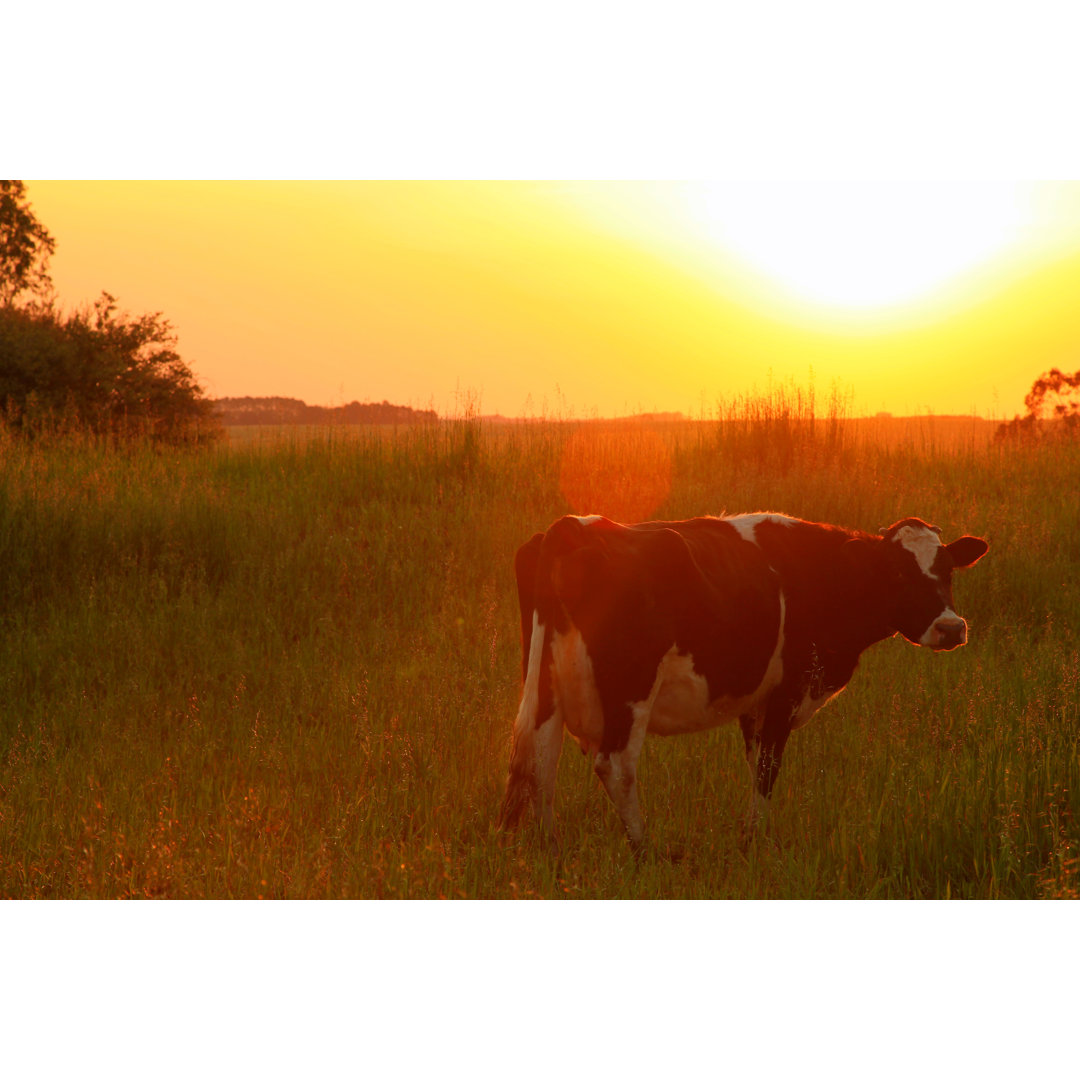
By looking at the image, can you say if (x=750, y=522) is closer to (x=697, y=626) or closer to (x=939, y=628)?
(x=697, y=626)

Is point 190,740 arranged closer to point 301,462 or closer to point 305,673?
point 305,673

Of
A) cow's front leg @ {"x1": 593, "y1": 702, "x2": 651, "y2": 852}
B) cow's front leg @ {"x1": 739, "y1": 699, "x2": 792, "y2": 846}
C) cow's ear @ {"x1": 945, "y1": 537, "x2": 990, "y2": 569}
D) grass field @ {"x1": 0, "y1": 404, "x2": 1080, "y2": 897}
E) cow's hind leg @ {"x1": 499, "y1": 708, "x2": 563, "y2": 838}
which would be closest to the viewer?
cow's front leg @ {"x1": 593, "y1": 702, "x2": 651, "y2": 852}

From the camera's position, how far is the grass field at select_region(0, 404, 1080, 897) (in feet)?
15.3

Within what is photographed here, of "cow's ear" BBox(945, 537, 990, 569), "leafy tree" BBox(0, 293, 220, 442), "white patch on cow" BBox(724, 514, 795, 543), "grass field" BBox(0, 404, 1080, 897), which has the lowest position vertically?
"grass field" BBox(0, 404, 1080, 897)

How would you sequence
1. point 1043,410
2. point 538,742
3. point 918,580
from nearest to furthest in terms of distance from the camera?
point 538,742, point 918,580, point 1043,410

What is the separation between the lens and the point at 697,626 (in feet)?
15.3

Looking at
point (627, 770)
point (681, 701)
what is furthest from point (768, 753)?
point (627, 770)

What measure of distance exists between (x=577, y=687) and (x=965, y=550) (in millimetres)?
2771

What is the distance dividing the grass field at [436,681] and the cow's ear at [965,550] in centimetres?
116

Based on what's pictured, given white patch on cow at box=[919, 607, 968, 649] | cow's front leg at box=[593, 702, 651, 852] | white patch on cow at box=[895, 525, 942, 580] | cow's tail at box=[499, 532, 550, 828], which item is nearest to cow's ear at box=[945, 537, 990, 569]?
white patch on cow at box=[895, 525, 942, 580]

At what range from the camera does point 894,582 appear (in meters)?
5.52

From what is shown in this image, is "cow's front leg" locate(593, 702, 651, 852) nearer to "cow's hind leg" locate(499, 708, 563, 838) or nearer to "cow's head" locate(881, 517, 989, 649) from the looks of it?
"cow's hind leg" locate(499, 708, 563, 838)

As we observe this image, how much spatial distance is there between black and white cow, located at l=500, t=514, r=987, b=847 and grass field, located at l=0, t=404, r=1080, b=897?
0.51 metres

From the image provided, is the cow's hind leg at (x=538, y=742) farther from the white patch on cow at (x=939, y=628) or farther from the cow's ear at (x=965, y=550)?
the cow's ear at (x=965, y=550)
